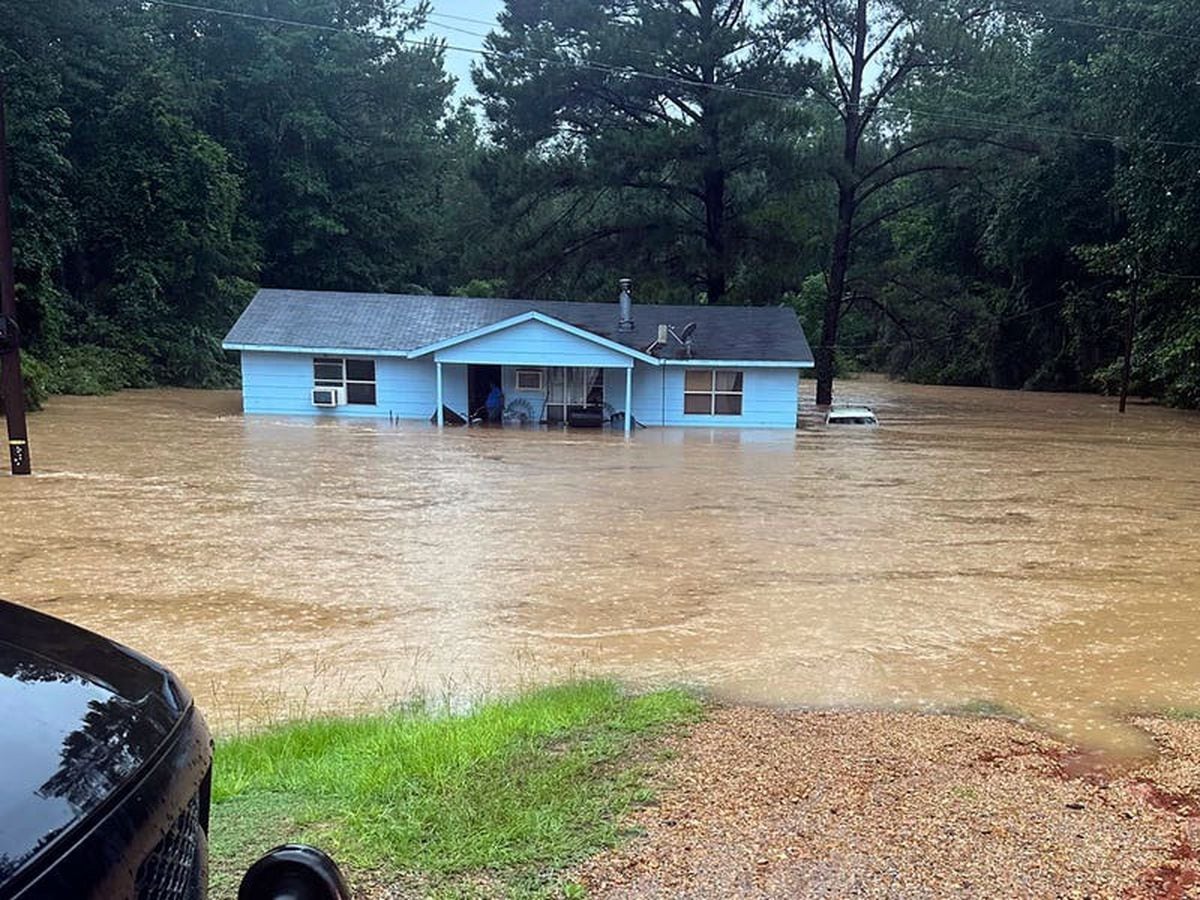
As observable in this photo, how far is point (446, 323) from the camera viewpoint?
25.8m

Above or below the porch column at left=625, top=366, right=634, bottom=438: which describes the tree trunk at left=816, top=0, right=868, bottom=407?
above

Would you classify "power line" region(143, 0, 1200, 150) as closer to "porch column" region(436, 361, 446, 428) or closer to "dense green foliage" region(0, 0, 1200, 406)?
"dense green foliage" region(0, 0, 1200, 406)

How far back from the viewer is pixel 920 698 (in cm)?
552

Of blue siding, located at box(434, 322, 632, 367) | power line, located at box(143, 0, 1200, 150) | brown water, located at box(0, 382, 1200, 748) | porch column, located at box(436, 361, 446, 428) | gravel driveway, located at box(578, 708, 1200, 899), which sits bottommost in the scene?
brown water, located at box(0, 382, 1200, 748)

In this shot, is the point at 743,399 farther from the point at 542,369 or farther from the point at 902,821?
the point at 902,821

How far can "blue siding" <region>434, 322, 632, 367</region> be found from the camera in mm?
22531

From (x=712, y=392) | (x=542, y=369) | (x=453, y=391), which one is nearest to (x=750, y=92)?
(x=712, y=392)

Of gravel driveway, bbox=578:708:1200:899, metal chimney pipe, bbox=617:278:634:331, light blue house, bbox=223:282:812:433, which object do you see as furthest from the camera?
metal chimney pipe, bbox=617:278:634:331

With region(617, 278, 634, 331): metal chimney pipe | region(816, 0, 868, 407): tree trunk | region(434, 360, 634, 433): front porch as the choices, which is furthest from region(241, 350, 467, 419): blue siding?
region(816, 0, 868, 407): tree trunk

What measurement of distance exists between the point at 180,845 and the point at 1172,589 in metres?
9.16

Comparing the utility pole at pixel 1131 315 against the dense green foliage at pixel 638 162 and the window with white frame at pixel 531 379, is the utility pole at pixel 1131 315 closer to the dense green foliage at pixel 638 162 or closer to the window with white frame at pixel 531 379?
the dense green foliage at pixel 638 162

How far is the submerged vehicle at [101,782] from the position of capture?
1.26 meters

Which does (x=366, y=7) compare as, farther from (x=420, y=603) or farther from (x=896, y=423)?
(x=420, y=603)

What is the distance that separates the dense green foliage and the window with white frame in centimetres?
613
